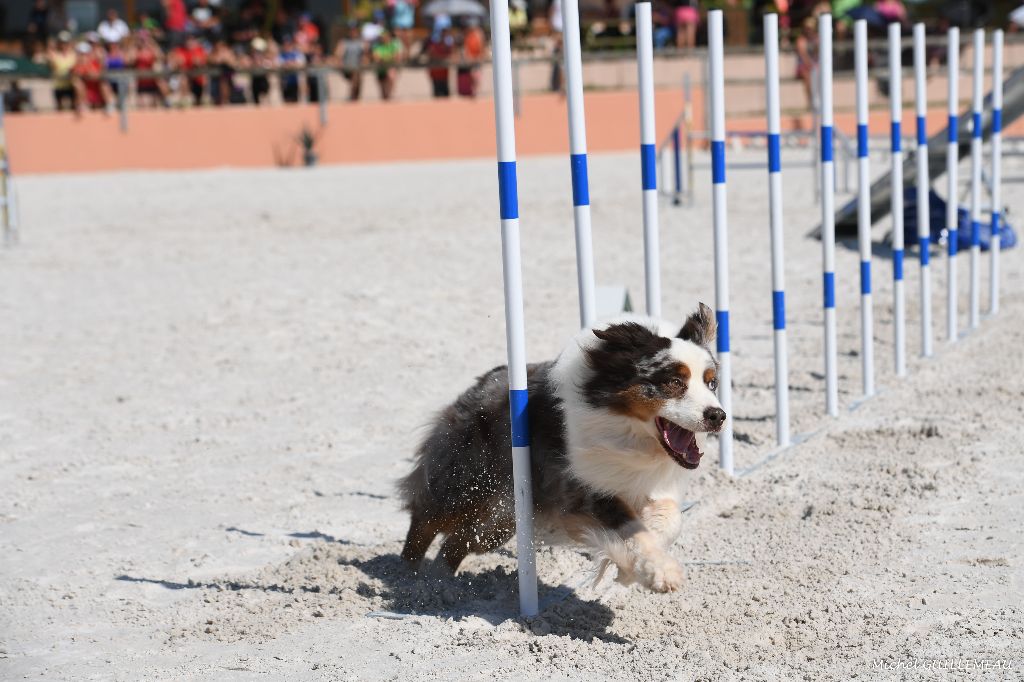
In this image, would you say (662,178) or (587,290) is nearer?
(587,290)

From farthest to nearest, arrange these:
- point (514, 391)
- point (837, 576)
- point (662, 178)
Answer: point (662, 178) < point (837, 576) < point (514, 391)

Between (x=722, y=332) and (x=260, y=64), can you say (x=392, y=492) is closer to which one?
(x=722, y=332)

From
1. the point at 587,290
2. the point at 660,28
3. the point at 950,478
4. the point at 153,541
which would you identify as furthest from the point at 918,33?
the point at 660,28

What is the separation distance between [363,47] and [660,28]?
17.2 feet

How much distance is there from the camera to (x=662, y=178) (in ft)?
54.5

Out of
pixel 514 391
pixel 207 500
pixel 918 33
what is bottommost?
pixel 207 500

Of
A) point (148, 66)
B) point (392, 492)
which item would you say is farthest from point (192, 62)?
point (392, 492)

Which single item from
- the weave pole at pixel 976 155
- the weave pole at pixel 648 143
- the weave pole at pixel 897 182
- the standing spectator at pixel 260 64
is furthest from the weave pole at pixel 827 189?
the standing spectator at pixel 260 64

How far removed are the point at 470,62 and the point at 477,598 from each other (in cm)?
1752

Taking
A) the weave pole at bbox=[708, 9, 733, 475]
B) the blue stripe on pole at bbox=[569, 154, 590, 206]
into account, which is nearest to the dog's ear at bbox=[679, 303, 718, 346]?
the blue stripe on pole at bbox=[569, 154, 590, 206]

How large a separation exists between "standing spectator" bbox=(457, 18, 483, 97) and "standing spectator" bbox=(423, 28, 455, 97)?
202mm

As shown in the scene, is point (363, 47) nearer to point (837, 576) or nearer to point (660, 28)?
point (660, 28)

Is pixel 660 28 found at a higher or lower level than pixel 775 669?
higher

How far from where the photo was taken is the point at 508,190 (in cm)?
387
